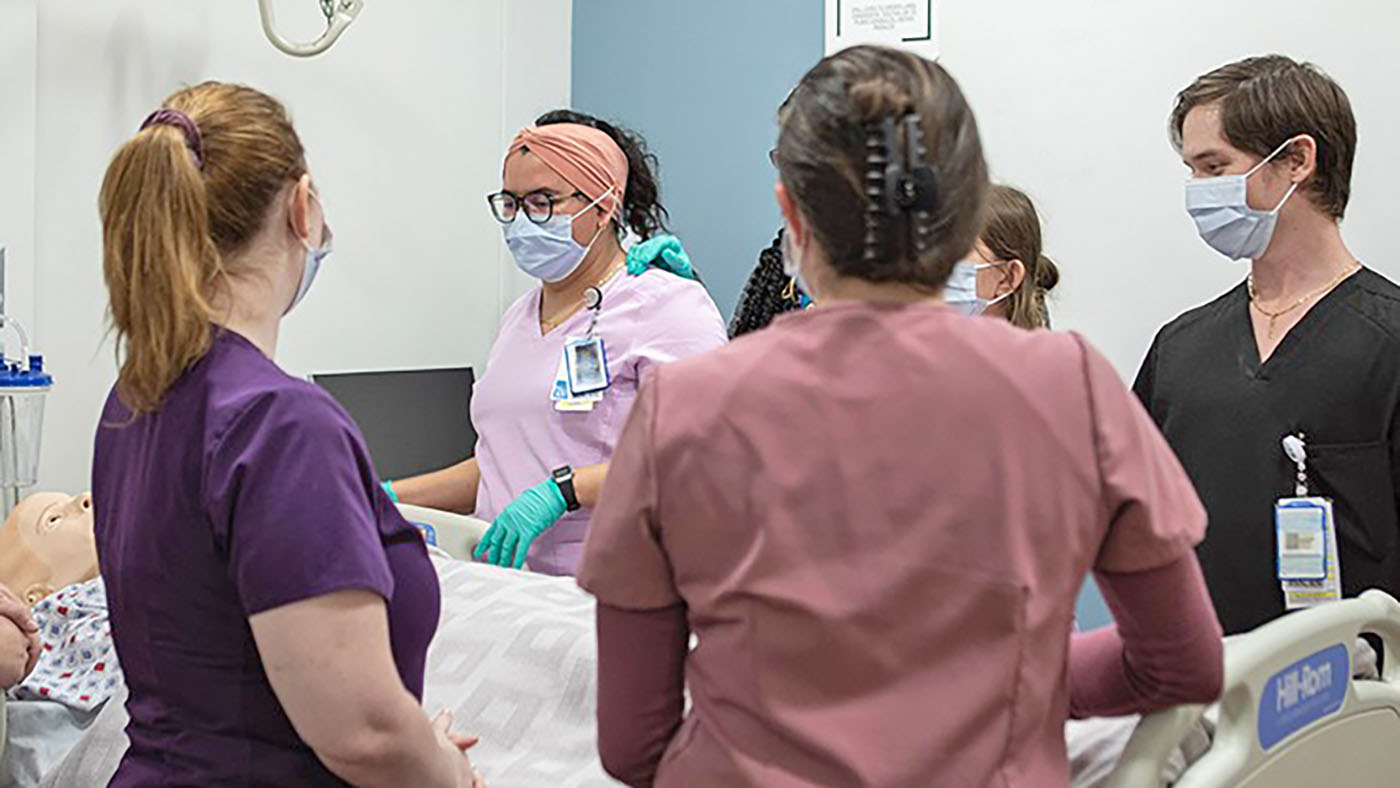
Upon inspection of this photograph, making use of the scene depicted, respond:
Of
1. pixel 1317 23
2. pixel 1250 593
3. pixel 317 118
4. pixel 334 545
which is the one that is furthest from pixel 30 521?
pixel 1317 23

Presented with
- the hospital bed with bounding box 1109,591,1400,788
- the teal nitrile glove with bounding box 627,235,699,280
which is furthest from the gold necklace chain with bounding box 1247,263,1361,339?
the teal nitrile glove with bounding box 627,235,699,280

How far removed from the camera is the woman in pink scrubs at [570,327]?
8.22 ft

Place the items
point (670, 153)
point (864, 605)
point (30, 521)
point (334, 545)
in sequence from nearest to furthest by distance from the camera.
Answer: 1. point (864, 605)
2. point (334, 545)
3. point (30, 521)
4. point (670, 153)

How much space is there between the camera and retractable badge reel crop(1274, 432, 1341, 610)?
2.04 metres

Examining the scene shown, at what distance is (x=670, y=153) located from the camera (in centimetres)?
367

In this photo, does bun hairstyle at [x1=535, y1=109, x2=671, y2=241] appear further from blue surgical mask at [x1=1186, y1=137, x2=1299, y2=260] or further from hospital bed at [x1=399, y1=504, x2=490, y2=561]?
blue surgical mask at [x1=1186, y1=137, x2=1299, y2=260]

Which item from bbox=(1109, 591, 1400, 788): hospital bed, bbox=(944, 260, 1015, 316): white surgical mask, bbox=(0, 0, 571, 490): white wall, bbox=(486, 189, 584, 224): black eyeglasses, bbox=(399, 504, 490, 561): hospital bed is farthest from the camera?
bbox=(0, 0, 571, 490): white wall

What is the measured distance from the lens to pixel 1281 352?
2.14 m

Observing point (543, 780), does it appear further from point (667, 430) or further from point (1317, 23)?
point (1317, 23)

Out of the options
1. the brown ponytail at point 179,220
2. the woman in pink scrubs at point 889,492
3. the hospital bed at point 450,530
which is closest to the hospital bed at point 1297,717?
the woman in pink scrubs at point 889,492

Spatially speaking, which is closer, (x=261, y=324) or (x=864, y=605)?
(x=864, y=605)

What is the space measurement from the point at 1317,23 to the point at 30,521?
243cm

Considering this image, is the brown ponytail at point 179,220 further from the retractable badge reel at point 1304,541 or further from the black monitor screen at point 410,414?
the black monitor screen at point 410,414

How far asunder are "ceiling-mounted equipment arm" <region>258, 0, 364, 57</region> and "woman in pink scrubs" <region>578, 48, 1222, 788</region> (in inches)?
81.4
